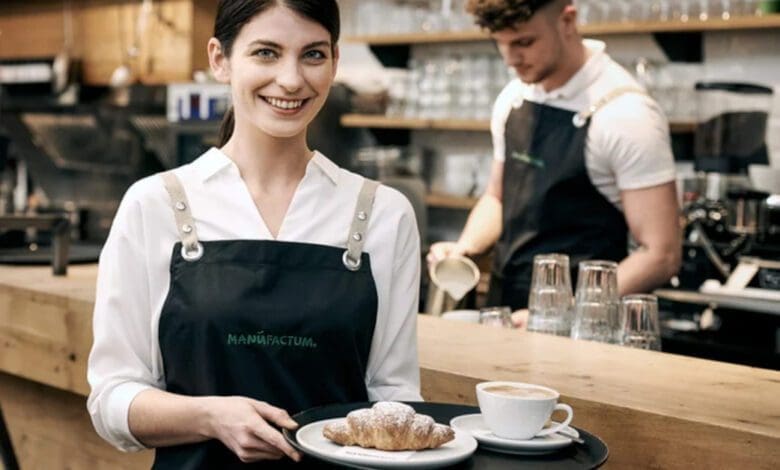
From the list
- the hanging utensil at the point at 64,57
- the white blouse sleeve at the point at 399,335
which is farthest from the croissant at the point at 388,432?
the hanging utensil at the point at 64,57

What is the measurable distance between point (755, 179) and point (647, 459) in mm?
2884

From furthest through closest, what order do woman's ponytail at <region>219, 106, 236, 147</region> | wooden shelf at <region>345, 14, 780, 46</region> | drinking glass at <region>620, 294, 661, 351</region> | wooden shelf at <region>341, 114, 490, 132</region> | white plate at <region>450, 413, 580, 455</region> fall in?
wooden shelf at <region>341, 114, 490, 132</region>, wooden shelf at <region>345, 14, 780, 46</region>, drinking glass at <region>620, 294, 661, 351</region>, woman's ponytail at <region>219, 106, 236, 147</region>, white plate at <region>450, 413, 580, 455</region>

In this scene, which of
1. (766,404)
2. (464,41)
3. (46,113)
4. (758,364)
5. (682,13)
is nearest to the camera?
(766,404)

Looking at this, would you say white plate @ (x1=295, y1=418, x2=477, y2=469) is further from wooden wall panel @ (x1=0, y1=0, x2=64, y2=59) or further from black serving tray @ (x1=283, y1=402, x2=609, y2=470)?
wooden wall panel @ (x1=0, y1=0, x2=64, y2=59)

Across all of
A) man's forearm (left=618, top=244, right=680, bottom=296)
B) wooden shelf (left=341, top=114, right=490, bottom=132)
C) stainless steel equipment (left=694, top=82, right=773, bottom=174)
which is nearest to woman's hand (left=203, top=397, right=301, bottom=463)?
man's forearm (left=618, top=244, right=680, bottom=296)

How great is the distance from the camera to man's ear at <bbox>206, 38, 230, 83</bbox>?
1.70 m

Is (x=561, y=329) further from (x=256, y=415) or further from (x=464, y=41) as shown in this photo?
(x=464, y=41)

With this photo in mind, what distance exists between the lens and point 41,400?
121 inches

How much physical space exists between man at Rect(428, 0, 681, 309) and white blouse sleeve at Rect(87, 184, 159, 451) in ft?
4.25

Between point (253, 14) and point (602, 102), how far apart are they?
1.57m

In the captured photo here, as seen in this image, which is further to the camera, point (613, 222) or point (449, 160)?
point (449, 160)

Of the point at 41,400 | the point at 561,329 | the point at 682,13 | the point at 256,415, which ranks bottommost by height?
the point at 41,400

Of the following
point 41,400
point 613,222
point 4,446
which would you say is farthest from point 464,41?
point 4,446

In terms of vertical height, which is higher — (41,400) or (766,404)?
(766,404)
